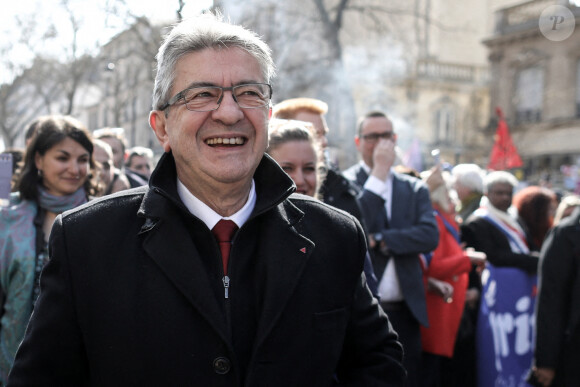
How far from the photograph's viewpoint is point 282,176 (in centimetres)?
217

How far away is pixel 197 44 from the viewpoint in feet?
6.51

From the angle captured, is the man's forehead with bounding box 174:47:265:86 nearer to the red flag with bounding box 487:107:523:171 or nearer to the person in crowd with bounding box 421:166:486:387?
the person in crowd with bounding box 421:166:486:387

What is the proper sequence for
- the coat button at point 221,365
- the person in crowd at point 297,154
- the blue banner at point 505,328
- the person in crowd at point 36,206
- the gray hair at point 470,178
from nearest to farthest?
the coat button at point 221,365, the person in crowd at point 297,154, the person in crowd at point 36,206, the blue banner at point 505,328, the gray hair at point 470,178

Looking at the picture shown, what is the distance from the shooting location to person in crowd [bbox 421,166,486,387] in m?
4.82

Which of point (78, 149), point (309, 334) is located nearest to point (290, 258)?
point (309, 334)

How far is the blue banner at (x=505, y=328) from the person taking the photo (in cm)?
571

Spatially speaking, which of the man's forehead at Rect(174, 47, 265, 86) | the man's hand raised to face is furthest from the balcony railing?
the man's forehead at Rect(174, 47, 265, 86)

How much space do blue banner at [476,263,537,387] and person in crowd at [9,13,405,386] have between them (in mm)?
3938

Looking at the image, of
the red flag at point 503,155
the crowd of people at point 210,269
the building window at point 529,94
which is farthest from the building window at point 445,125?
the crowd of people at point 210,269

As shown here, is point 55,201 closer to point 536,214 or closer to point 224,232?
point 224,232

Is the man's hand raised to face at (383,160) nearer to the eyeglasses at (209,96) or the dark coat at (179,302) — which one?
the dark coat at (179,302)

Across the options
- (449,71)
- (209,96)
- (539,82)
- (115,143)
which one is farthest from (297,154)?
(449,71)

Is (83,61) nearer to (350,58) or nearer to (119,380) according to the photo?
(350,58)

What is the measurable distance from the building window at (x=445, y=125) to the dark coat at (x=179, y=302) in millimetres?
31609
